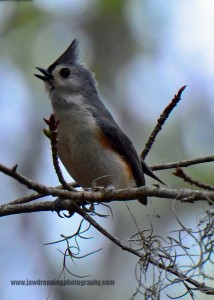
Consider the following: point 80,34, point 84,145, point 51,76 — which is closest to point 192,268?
point 84,145

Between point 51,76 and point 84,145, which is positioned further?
point 51,76

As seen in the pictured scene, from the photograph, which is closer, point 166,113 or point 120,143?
point 166,113

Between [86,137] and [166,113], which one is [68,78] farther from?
[166,113]

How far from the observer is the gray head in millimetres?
4859

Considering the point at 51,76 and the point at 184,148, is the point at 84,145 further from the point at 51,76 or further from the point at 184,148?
the point at 184,148

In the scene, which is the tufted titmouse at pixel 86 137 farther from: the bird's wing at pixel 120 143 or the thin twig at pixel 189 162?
the thin twig at pixel 189 162

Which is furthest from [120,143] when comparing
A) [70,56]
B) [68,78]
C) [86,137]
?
[70,56]

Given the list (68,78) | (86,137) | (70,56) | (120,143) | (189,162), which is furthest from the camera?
(70,56)

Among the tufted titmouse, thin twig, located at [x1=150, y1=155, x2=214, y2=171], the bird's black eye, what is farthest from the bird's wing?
the bird's black eye

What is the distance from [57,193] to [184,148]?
19.1 feet

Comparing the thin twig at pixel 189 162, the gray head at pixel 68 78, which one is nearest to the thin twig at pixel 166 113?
the thin twig at pixel 189 162

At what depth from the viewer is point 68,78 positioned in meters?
5.02

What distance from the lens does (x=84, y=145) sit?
4434 millimetres

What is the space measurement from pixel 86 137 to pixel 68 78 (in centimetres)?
75
